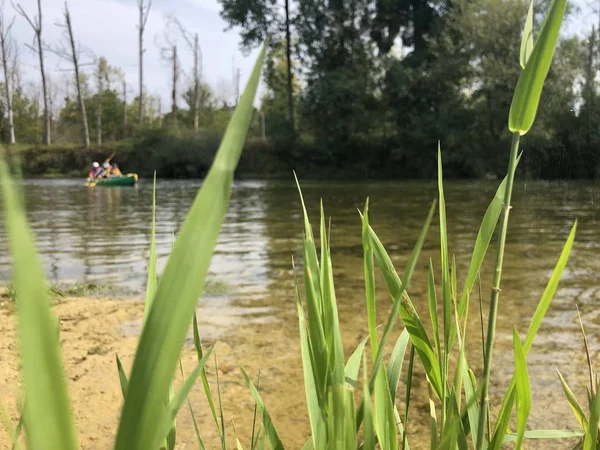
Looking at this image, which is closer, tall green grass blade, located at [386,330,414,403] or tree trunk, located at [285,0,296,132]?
tall green grass blade, located at [386,330,414,403]

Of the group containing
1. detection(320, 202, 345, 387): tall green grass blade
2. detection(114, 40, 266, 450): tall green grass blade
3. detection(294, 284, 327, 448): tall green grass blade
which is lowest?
detection(294, 284, 327, 448): tall green grass blade

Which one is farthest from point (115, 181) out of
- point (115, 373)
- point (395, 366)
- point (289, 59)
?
point (395, 366)

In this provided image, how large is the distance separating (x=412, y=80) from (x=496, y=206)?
23195 millimetres

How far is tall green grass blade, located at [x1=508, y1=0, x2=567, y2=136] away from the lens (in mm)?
422

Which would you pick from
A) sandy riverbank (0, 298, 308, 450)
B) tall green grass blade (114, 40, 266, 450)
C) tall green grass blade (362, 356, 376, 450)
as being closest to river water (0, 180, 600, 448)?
sandy riverbank (0, 298, 308, 450)

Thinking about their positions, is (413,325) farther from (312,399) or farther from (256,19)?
(256,19)

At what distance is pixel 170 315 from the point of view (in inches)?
9.0

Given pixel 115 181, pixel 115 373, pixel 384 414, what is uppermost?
pixel 115 181

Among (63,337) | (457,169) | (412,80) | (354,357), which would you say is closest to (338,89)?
(412,80)

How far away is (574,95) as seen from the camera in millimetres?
8273

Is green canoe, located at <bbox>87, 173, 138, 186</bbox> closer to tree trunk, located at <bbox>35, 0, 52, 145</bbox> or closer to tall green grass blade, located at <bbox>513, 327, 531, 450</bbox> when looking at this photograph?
tree trunk, located at <bbox>35, 0, 52, 145</bbox>

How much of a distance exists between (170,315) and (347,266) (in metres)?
4.75

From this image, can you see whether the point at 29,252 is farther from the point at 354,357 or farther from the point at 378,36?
the point at 378,36

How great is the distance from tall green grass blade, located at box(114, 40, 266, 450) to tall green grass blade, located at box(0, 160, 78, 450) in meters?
0.04
